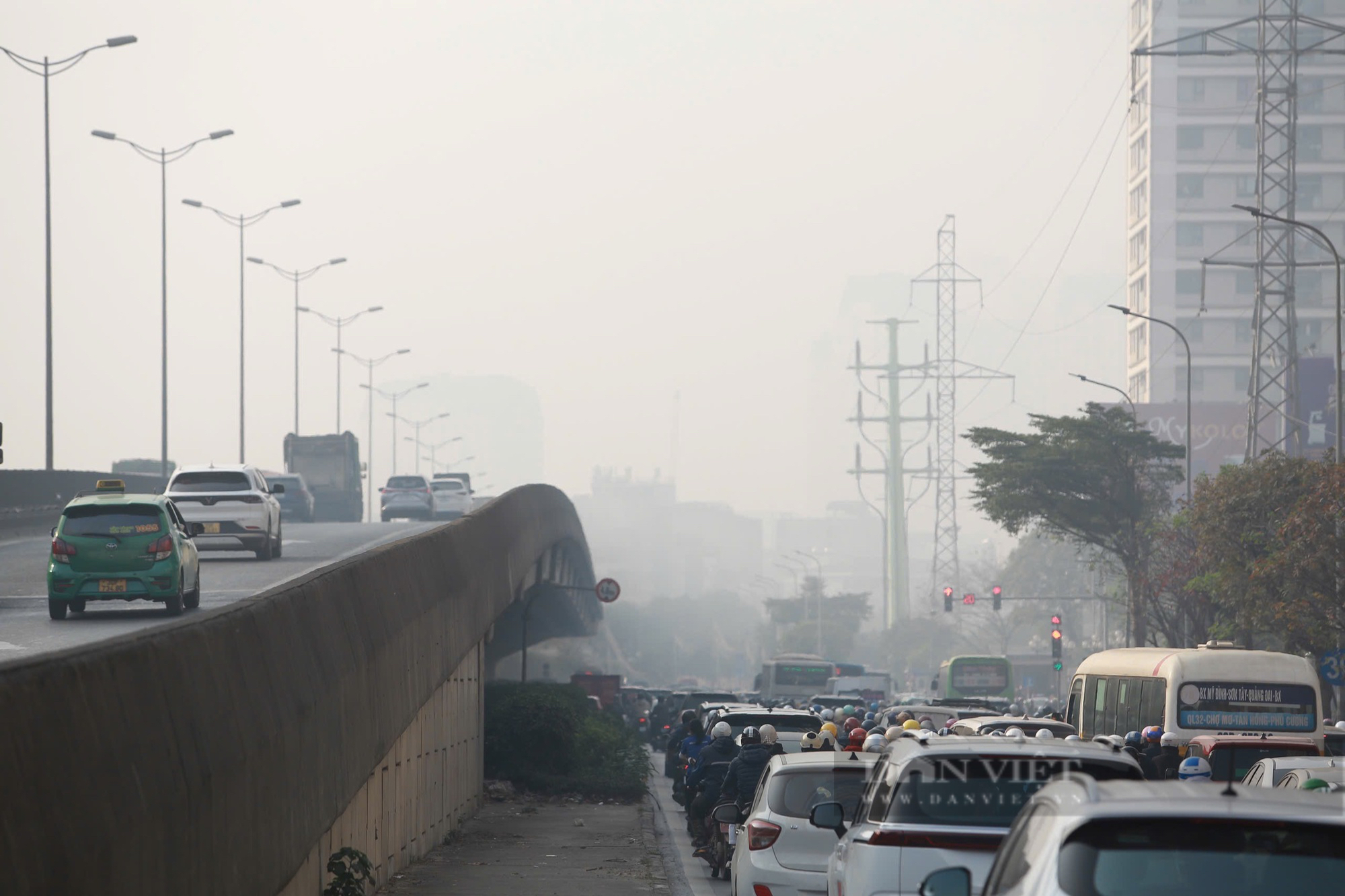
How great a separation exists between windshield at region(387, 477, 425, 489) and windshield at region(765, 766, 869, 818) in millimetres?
55150

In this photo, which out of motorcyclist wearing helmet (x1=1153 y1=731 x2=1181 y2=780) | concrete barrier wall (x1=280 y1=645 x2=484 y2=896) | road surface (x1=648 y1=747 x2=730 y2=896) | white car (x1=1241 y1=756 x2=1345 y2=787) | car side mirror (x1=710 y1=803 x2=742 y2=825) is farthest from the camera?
road surface (x1=648 y1=747 x2=730 y2=896)

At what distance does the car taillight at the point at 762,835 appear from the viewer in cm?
1309

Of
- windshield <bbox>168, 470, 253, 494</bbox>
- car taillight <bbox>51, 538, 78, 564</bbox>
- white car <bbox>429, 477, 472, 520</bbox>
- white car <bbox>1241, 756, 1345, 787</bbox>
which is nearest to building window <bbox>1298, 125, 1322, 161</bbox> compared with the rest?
white car <bbox>429, 477, 472, 520</bbox>

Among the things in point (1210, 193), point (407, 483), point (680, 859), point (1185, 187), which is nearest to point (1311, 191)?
point (1210, 193)

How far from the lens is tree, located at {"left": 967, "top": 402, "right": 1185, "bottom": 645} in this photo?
59.0 meters

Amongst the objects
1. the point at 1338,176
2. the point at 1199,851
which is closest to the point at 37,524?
the point at 1199,851

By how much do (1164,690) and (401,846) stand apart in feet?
34.4

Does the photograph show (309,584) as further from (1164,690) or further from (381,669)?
(1164,690)

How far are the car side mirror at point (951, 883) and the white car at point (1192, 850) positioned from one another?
3.40 feet

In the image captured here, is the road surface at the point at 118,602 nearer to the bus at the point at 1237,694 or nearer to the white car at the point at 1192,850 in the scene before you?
the white car at the point at 1192,850

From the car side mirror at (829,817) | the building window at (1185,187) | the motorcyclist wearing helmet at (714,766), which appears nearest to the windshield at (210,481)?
the motorcyclist wearing helmet at (714,766)

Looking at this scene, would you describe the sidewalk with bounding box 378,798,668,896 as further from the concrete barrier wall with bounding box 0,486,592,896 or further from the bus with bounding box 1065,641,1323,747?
the bus with bounding box 1065,641,1323,747

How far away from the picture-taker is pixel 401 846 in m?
17.6

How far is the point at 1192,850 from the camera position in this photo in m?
5.45
